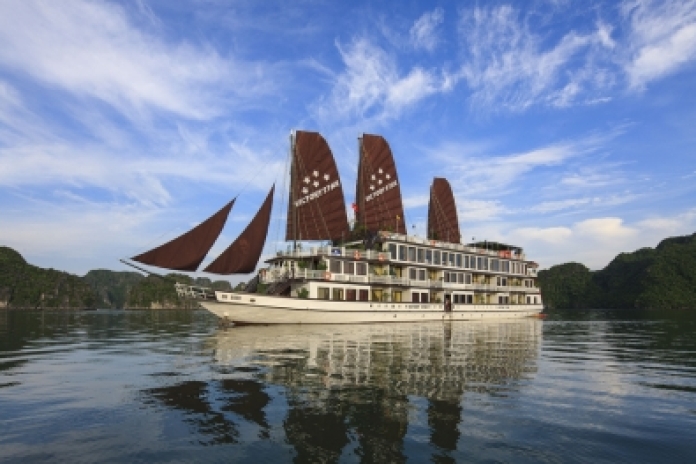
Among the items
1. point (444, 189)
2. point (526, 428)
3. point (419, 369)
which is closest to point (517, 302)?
point (444, 189)

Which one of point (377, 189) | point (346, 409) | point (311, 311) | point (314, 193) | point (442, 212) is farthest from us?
point (442, 212)

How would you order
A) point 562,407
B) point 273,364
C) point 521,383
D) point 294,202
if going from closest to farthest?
point 562,407
point 521,383
point 273,364
point 294,202

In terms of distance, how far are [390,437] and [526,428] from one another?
2085 millimetres

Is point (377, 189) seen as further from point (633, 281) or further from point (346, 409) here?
point (633, 281)

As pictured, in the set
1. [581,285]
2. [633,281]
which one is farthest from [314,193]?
[581,285]

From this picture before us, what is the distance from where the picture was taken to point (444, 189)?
52.8m

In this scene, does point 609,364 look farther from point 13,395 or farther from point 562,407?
point 13,395

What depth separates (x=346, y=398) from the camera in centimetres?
843

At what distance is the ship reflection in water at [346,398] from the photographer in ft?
20.2

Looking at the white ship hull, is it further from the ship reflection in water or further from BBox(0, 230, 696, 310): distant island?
BBox(0, 230, 696, 310): distant island

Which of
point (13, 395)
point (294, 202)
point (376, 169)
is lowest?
point (13, 395)

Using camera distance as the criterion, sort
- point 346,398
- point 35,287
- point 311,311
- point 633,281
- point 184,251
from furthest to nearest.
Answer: point 35,287
point 633,281
point 311,311
point 184,251
point 346,398

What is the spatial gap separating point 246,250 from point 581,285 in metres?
136

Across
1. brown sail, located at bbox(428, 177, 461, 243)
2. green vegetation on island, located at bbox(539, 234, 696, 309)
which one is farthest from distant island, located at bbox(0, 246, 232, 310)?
green vegetation on island, located at bbox(539, 234, 696, 309)
